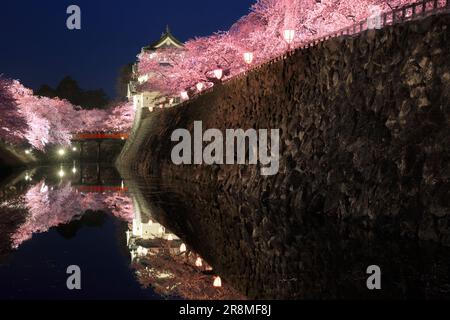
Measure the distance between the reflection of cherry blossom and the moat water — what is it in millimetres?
106

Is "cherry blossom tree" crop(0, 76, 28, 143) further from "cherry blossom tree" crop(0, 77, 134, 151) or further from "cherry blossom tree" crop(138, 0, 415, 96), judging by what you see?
"cherry blossom tree" crop(138, 0, 415, 96)

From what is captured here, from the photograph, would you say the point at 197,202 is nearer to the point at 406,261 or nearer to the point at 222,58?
the point at 406,261

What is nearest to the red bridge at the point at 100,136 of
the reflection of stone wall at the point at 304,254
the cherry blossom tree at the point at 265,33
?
the cherry blossom tree at the point at 265,33

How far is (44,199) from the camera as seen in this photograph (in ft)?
81.6

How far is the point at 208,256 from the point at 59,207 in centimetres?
1121

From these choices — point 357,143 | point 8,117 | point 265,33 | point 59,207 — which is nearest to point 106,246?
point 357,143

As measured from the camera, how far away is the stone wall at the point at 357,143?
13.1 meters

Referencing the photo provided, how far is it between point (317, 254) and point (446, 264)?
2.48m

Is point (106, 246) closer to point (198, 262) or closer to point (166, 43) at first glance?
point (198, 262)

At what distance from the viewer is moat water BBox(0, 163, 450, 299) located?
353 inches

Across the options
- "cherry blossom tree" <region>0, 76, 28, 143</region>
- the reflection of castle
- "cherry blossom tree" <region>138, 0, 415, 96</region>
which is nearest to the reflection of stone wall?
the reflection of castle

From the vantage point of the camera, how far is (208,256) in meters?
12.4

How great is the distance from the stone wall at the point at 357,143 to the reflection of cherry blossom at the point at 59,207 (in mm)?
4095
